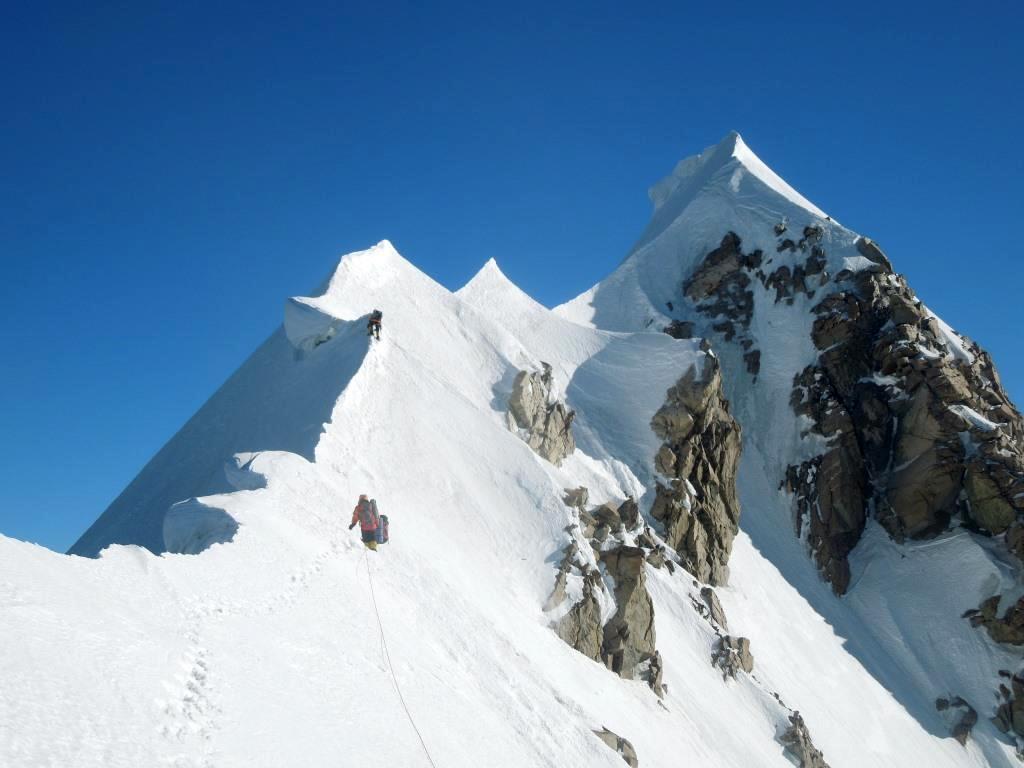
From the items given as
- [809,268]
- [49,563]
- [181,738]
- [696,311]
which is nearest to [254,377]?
[49,563]

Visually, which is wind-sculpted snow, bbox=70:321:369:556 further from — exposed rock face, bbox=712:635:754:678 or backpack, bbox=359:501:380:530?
exposed rock face, bbox=712:635:754:678

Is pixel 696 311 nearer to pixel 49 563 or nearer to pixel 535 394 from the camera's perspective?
pixel 535 394

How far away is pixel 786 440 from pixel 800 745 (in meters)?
24.3

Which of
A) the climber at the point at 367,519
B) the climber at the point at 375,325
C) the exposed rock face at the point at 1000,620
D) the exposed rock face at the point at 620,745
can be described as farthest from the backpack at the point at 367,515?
the exposed rock face at the point at 1000,620

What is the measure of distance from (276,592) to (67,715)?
5.91m

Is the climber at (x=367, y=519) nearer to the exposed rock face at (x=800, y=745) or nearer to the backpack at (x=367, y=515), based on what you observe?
the backpack at (x=367, y=515)

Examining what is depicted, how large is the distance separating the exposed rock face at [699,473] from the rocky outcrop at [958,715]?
13.4 metres

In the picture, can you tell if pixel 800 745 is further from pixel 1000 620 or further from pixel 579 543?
pixel 1000 620

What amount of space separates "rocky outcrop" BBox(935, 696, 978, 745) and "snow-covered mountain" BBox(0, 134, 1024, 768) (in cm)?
12

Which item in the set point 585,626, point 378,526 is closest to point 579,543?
point 585,626

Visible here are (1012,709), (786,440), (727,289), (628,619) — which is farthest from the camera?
(727,289)

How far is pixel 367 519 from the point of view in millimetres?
18734

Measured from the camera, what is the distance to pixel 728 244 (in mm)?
61844

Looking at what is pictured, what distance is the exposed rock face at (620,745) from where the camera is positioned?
19.1 m
